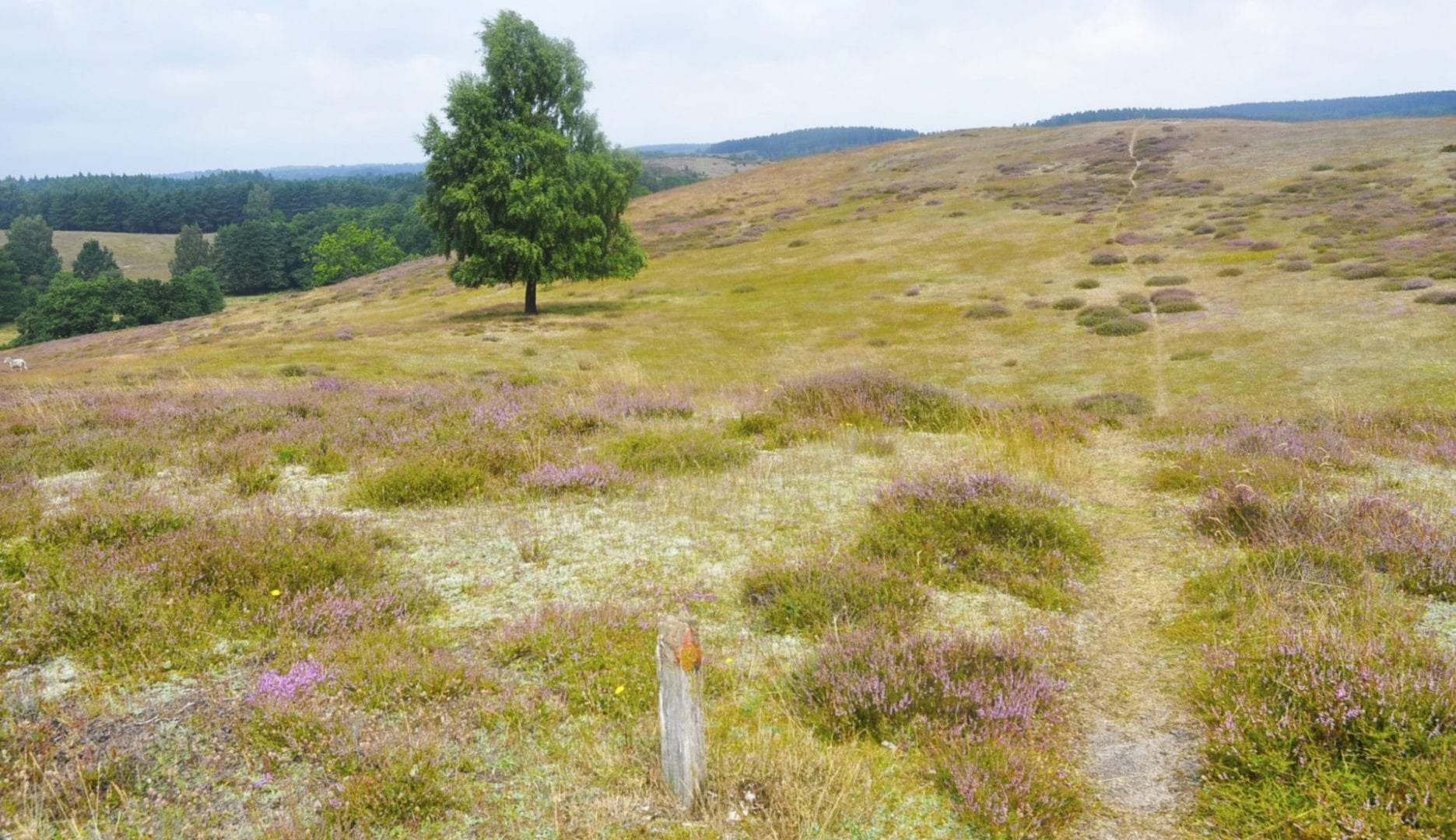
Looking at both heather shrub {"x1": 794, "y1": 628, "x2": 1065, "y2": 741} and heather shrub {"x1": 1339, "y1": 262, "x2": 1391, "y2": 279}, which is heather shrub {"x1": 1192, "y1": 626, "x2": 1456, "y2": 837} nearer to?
heather shrub {"x1": 794, "y1": 628, "x2": 1065, "y2": 741}

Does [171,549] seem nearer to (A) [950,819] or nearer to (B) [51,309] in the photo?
(A) [950,819]

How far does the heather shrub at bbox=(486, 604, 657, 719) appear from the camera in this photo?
5.84 m

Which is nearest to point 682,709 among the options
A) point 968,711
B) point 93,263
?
point 968,711

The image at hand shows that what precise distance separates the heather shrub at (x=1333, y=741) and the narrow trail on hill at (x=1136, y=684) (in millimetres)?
215

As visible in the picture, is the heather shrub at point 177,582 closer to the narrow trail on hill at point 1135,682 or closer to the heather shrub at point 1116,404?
the narrow trail on hill at point 1135,682

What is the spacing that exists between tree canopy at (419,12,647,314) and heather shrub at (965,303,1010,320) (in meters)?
21.6

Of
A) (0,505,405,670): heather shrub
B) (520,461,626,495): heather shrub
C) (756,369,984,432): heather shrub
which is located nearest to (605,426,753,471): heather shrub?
(520,461,626,495): heather shrub

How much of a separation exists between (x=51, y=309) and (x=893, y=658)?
138641mm

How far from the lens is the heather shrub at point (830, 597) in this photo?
6.98 metres

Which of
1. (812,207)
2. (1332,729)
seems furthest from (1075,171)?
(1332,729)

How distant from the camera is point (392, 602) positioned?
7.31m

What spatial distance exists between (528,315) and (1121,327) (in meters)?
33.0

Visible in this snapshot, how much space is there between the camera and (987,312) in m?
42.8

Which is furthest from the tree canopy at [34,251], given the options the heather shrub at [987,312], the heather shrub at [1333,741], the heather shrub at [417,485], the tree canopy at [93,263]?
the heather shrub at [1333,741]
